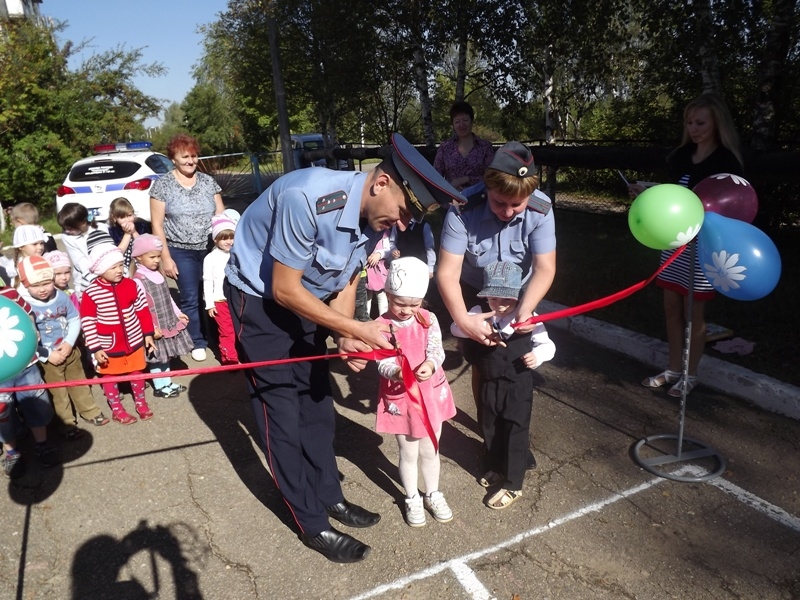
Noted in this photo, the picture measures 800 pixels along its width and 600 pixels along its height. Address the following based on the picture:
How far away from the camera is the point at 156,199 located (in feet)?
17.0

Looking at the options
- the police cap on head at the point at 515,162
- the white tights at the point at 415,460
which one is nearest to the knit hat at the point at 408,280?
the police cap on head at the point at 515,162

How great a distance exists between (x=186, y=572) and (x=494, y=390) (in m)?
1.78

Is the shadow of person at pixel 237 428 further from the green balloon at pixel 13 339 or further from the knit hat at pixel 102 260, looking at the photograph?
the green balloon at pixel 13 339

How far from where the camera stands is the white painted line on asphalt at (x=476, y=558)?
2.72m

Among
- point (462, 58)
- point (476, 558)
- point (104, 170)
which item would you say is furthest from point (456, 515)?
point (104, 170)

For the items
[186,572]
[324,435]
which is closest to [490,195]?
[324,435]

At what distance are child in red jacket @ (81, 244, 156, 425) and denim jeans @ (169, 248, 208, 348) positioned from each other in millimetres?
931

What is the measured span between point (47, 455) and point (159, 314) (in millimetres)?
1432

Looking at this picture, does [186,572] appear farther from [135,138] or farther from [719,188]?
[135,138]

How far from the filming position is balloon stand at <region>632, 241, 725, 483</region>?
136 inches

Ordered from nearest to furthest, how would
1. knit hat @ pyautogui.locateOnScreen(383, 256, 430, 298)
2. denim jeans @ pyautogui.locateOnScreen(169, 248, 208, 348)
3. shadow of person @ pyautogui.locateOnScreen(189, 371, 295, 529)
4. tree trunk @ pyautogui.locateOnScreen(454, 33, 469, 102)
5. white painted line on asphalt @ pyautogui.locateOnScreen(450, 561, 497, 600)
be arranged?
white painted line on asphalt @ pyautogui.locateOnScreen(450, 561, 497, 600) → knit hat @ pyautogui.locateOnScreen(383, 256, 430, 298) → shadow of person @ pyautogui.locateOnScreen(189, 371, 295, 529) → denim jeans @ pyautogui.locateOnScreen(169, 248, 208, 348) → tree trunk @ pyautogui.locateOnScreen(454, 33, 469, 102)

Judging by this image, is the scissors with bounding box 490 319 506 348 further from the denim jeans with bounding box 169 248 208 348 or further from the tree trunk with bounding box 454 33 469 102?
the tree trunk with bounding box 454 33 469 102

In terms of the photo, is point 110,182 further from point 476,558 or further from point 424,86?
point 476,558

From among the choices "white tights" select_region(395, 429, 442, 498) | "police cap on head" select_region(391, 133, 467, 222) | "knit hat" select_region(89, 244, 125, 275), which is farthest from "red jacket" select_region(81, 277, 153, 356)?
"police cap on head" select_region(391, 133, 467, 222)
